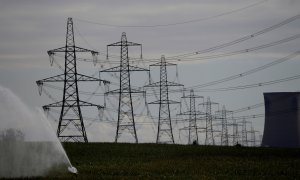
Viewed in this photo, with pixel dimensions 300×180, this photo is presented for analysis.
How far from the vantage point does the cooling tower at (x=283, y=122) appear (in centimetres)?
10612

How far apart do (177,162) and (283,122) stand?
69.3 m

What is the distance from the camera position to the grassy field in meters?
33.7

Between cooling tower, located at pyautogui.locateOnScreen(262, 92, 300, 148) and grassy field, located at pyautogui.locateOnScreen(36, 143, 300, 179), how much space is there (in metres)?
51.5

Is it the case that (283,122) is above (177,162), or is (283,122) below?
above

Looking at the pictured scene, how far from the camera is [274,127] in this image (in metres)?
107

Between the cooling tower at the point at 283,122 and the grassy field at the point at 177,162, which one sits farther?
the cooling tower at the point at 283,122

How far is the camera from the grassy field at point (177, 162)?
3366 centimetres

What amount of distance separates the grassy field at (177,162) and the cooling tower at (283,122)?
51.5 meters

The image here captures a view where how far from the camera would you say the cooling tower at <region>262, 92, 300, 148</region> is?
106 metres

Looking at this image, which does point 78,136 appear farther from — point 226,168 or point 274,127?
point 274,127

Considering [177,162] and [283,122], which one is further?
[283,122]

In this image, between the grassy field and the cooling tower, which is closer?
the grassy field

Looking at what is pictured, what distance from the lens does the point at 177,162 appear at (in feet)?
138

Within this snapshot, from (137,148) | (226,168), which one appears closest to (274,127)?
(137,148)
